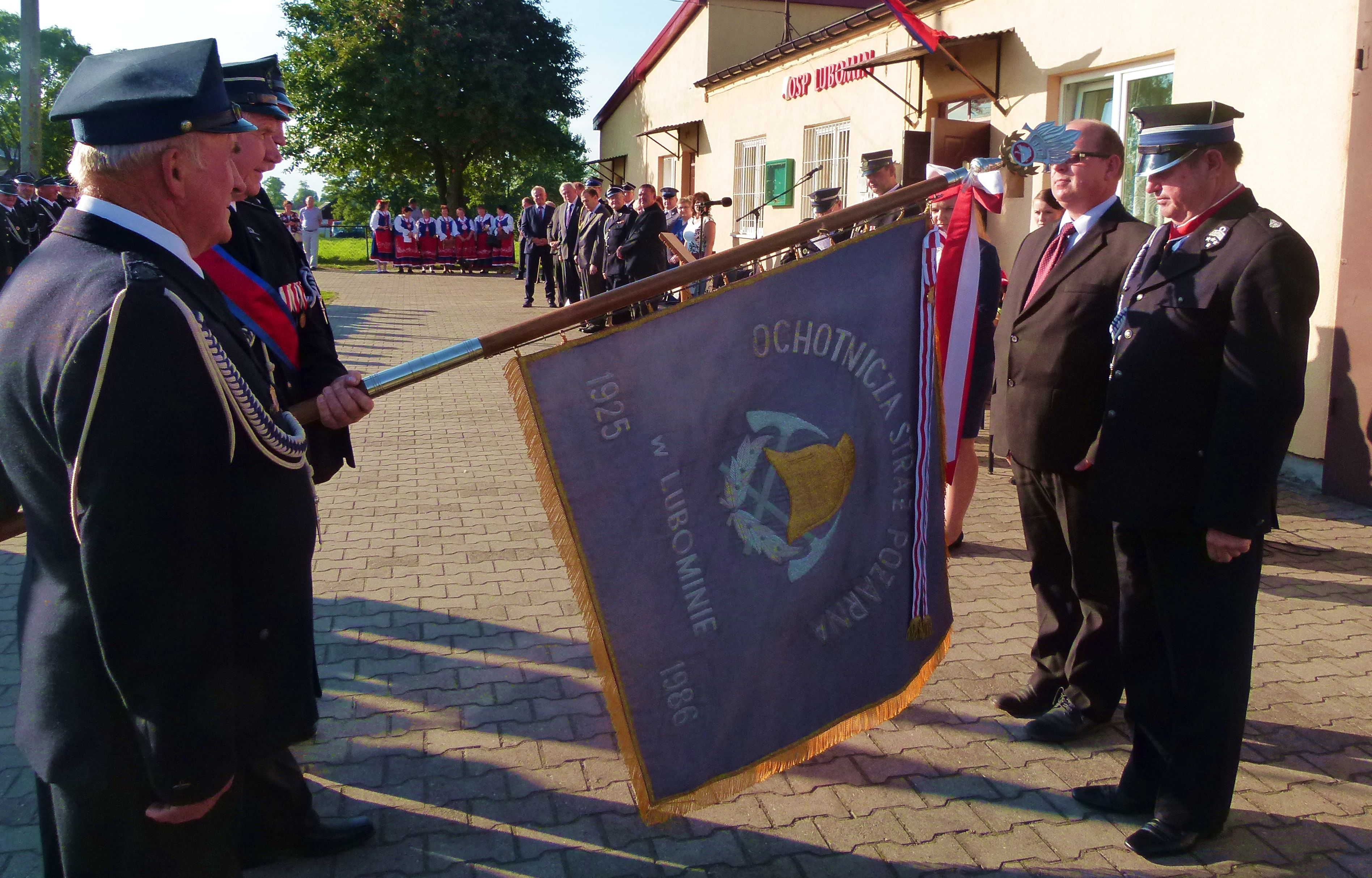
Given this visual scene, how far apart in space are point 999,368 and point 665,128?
18.7 metres

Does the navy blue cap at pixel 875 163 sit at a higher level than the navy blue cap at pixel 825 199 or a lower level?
higher

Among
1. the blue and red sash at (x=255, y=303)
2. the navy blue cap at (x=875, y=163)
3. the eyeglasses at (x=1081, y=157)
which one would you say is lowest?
the blue and red sash at (x=255, y=303)

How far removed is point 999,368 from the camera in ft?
12.3

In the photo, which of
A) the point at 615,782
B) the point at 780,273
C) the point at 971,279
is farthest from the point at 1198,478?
the point at 615,782

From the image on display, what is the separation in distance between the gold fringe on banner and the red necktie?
62.7 inches

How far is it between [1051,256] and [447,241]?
2750 centimetres

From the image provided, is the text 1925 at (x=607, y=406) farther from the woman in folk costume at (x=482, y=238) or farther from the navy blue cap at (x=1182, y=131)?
the woman in folk costume at (x=482, y=238)

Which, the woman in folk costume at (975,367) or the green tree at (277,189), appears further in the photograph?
the green tree at (277,189)

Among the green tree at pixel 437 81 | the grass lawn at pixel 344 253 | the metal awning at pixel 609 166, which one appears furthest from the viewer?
the green tree at pixel 437 81

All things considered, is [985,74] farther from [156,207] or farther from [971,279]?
[156,207]

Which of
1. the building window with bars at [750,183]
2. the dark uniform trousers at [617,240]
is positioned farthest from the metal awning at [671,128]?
the dark uniform trousers at [617,240]

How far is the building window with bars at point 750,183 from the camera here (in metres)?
17.5

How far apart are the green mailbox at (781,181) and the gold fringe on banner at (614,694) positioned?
13715mm

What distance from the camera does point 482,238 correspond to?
29.8m
